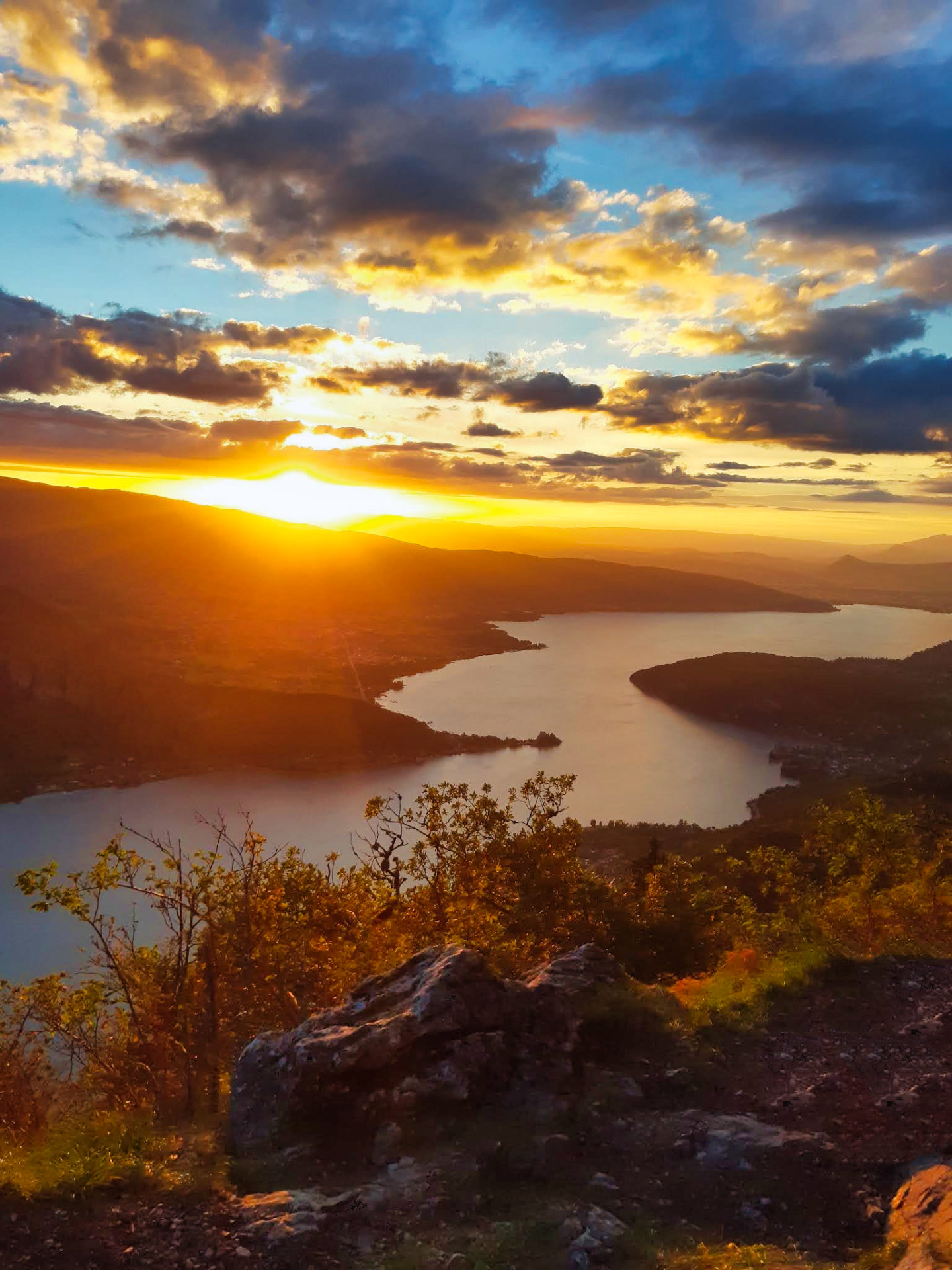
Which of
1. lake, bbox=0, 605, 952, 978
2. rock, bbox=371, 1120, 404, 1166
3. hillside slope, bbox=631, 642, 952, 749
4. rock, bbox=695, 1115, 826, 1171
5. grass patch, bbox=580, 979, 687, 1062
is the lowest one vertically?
lake, bbox=0, 605, 952, 978

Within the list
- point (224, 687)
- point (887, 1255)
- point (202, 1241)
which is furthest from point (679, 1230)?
point (224, 687)

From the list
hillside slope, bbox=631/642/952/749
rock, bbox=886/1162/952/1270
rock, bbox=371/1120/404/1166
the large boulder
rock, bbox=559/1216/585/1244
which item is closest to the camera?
rock, bbox=886/1162/952/1270

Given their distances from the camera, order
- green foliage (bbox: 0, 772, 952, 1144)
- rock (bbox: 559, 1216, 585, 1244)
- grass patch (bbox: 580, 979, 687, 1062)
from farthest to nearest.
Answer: green foliage (bbox: 0, 772, 952, 1144) → grass patch (bbox: 580, 979, 687, 1062) → rock (bbox: 559, 1216, 585, 1244)

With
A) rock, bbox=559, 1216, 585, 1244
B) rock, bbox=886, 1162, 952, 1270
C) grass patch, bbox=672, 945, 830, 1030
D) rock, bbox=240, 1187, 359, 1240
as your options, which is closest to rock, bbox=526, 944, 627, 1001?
grass patch, bbox=672, 945, 830, 1030

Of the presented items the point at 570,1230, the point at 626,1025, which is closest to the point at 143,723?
the point at 626,1025

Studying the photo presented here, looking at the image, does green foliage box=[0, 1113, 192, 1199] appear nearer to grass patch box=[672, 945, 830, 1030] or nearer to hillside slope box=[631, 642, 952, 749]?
grass patch box=[672, 945, 830, 1030]

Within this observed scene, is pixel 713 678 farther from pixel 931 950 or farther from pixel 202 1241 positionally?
pixel 202 1241

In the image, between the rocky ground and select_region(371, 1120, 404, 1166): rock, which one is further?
select_region(371, 1120, 404, 1166): rock
